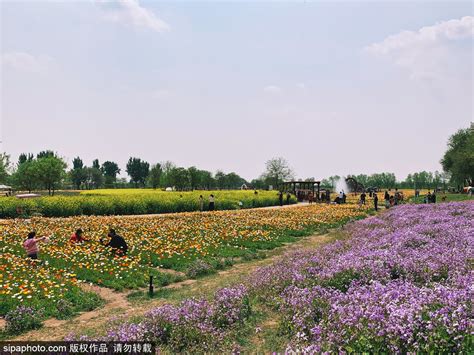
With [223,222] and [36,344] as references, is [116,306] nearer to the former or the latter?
[36,344]

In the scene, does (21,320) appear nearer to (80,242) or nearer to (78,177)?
(80,242)

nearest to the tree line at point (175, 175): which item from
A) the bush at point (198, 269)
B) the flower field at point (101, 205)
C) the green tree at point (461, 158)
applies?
the green tree at point (461, 158)

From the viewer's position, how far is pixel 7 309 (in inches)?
336

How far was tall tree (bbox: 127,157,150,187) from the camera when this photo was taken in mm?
169375

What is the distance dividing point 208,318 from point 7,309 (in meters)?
5.04

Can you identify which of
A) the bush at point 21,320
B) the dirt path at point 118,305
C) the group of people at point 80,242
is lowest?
the dirt path at point 118,305

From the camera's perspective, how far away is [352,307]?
568cm

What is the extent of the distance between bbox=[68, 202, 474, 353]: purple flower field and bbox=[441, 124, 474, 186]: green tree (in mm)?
62068

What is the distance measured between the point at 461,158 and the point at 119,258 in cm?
7335

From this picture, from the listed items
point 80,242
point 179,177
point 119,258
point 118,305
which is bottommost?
point 118,305

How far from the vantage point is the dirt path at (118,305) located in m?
7.49

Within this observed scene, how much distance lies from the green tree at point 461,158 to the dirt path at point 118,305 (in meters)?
62.0

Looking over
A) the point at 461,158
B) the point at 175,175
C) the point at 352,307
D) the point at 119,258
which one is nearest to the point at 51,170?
the point at 175,175

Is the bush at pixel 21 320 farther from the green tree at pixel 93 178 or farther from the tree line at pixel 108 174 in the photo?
the green tree at pixel 93 178
